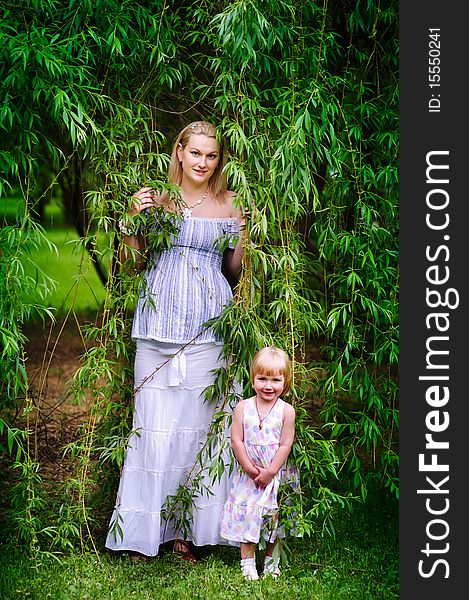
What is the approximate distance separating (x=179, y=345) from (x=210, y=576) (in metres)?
0.89

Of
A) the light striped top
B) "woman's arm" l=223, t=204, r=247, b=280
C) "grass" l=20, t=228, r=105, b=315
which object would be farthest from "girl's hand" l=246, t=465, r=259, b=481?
"grass" l=20, t=228, r=105, b=315

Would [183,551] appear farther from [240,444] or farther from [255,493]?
[240,444]

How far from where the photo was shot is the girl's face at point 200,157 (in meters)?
3.61

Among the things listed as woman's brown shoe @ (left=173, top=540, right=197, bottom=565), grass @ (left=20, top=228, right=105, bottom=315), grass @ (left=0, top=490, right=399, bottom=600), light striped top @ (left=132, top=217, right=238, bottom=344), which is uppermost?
grass @ (left=20, top=228, right=105, bottom=315)

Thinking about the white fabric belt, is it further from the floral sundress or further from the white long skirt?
the floral sundress

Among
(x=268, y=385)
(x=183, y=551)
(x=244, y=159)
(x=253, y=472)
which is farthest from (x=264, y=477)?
(x=244, y=159)

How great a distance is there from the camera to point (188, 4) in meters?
3.91

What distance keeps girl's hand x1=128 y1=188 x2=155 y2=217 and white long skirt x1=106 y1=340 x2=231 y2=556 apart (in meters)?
0.52

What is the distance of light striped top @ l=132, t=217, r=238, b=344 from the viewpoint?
12.0 feet

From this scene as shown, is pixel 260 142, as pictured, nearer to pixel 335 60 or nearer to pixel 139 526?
pixel 335 60

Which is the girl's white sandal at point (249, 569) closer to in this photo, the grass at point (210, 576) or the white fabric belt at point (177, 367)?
the grass at point (210, 576)

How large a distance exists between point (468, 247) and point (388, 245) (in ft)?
2.21

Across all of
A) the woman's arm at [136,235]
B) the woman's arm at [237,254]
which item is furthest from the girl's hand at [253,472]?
the woman's arm at [136,235]

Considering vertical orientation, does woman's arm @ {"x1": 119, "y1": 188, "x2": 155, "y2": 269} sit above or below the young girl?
above
